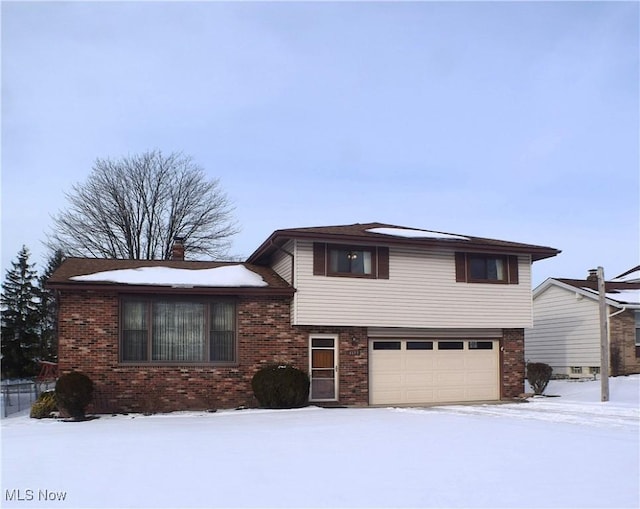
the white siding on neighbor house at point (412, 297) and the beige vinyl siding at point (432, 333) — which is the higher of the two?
the white siding on neighbor house at point (412, 297)

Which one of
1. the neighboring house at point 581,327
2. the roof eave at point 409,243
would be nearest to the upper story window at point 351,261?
the roof eave at point 409,243

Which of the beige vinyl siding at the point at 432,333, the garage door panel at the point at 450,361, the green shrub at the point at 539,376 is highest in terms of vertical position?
the beige vinyl siding at the point at 432,333

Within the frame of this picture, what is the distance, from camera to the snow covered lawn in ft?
23.7

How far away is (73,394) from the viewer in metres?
14.9

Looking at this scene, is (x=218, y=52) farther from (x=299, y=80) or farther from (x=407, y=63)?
(x=407, y=63)

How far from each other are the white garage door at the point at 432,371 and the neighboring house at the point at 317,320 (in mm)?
30

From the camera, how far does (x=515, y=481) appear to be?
7930 mm

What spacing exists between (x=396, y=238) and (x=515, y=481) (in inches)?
412

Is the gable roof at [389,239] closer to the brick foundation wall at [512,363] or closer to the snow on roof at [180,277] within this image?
the snow on roof at [180,277]

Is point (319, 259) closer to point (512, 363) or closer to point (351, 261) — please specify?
point (351, 261)

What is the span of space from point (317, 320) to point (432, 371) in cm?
402

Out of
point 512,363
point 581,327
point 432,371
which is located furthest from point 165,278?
point 581,327

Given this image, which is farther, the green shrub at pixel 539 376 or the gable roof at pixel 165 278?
the green shrub at pixel 539 376

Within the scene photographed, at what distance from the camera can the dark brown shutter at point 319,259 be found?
17.5m
